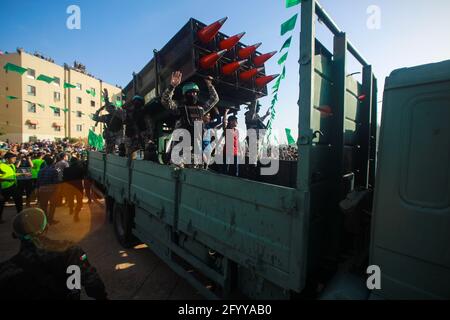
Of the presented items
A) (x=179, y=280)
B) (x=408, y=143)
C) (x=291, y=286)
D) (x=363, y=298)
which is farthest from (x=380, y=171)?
(x=179, y=280)

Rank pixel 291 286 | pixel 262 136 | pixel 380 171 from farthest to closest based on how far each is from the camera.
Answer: pixel 262 136
pixel 291 286
pixel 380 171

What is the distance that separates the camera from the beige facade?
2667 cm

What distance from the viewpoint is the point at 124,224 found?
4.23 m

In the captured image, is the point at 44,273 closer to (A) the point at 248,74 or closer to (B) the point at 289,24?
(B) the point at 289,24

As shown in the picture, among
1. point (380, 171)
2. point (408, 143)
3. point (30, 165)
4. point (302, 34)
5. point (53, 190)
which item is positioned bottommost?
point (53, 190)

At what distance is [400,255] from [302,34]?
153 cm

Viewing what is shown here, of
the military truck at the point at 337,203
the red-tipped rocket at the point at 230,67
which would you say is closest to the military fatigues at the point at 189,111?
the red-tipped rocket at the point at 230,67

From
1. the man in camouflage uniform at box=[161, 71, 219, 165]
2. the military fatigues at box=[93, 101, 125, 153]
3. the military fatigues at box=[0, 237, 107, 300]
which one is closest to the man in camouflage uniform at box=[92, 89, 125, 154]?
the military fatigues at box=[93, 101, 125, 153]

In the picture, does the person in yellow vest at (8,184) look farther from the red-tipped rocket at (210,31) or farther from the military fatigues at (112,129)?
the red-tipped rocket at (210,31)

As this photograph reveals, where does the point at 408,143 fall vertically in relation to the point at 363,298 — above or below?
above

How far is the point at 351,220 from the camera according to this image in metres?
1.72

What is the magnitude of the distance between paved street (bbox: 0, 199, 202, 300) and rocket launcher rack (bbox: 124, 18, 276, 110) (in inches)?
131

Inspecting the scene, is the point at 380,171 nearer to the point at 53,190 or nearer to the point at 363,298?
the point at 363,298

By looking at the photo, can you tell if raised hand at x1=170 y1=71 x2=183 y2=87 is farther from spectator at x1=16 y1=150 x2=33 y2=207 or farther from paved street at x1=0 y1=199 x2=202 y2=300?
spectator at x1=16 y1=150 x2=33 y2=207
